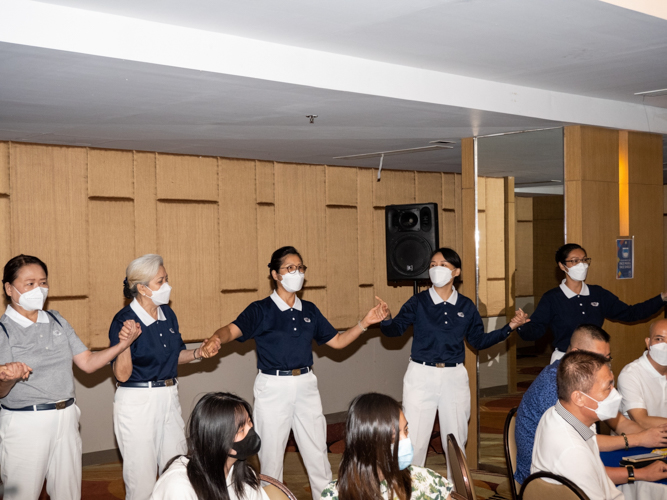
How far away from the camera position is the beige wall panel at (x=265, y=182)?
6.73m

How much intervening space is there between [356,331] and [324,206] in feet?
9.50

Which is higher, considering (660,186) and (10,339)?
(660,186)

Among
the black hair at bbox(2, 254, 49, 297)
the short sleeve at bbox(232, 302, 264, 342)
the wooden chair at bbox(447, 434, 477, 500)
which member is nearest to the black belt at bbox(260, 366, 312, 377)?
the short sleeve at bbox(232, 302, 264, 342)

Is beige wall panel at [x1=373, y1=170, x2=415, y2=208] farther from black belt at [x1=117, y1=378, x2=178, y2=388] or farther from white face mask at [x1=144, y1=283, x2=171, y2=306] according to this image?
black belt at [x1=117, y1=378, x2=178, y2=388]

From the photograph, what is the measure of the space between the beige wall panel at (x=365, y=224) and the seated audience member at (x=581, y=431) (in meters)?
4.74

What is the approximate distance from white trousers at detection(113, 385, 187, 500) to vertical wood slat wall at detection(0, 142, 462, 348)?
2218 mm

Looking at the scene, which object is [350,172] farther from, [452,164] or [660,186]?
[660,186]

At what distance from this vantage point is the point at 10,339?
11.1 feet

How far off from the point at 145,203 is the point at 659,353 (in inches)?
167

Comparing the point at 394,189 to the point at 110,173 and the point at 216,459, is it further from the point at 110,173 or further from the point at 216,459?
the point at 216,459

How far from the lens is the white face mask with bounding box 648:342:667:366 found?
12.1 feet

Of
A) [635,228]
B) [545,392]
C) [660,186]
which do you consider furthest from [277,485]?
[660,186]

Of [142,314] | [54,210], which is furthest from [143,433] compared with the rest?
[54,210]

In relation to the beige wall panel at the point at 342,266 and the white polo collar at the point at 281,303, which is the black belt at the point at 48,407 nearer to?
the white polo collar at the point at 281,303
